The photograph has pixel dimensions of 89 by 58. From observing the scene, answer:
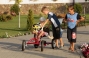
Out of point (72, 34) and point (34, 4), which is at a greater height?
point (72, 34)

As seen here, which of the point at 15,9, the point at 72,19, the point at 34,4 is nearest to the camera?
the point at 72,19

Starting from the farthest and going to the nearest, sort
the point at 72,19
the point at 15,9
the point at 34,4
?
the point at 34,4
the point at 15,9
the point at 72,19

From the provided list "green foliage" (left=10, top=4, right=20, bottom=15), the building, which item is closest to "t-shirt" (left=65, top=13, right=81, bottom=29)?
"green foliage" (left=10, top=4, right=20, bottom=15)

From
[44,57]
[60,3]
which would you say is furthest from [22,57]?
[60,3]

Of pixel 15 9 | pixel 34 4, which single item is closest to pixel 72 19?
pixel 15 9

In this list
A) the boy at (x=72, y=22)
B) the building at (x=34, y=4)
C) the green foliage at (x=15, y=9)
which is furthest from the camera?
the building at (x=34, y=4)

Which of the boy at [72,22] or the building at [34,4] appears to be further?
the building at [34,4]

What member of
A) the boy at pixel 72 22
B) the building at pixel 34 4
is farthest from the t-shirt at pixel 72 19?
the building at pixel 34 4

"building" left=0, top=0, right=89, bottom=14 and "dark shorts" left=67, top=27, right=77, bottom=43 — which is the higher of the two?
"dark shorts" left=67, top=27, right=77, bottom=43

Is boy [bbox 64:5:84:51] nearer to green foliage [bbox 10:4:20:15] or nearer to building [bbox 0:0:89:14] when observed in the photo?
green foliage [bbox 10:4:20:15]

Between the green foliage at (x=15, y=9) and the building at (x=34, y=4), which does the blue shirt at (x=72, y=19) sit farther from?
the building at (x=34, y=4)

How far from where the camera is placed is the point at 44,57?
30.0 ft

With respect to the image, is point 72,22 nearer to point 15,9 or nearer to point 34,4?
point 15,9

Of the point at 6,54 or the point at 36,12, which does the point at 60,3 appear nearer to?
the point at 36,12
